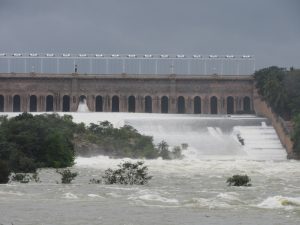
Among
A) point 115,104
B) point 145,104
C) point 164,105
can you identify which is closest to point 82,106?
point 115,104

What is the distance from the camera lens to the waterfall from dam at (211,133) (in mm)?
74312

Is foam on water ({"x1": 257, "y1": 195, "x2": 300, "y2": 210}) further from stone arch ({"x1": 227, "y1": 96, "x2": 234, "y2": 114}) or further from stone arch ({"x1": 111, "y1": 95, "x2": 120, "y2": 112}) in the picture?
stone arch ({"x1": 111, "y1": 95, "x2": 120, "y2": 112})

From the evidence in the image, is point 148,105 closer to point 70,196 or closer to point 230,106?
point 230,106

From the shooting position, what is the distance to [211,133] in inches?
3152

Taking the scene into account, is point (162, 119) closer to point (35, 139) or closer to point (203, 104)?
point (203, 104)

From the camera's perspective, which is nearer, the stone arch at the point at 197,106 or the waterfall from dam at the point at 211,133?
the waterfall from dam at the point at 211,133

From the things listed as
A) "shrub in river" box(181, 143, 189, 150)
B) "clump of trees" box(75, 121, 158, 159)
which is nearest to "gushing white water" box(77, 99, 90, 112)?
"clump of trees" box(75, 121, 158, 159)

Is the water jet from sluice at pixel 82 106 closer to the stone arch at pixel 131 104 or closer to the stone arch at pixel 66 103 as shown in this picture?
the stone arch at pixel 66 103

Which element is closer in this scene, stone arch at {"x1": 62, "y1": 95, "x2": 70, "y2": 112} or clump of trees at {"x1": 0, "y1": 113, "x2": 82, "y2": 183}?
clump of trees at {"x1": 0, "y1": 113, "x2": 82, "y2": 183}

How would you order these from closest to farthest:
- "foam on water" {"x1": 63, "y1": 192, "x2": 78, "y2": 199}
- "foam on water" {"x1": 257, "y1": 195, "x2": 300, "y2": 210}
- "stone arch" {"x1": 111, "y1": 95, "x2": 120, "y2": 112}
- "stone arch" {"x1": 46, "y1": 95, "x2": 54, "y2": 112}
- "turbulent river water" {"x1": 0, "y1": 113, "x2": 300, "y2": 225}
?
"turbulent river water" {"x1": 0, "y1": 113, "x2": 300, "y2": 225}, "foam on water" {"x1": 257, "y1": 195, "x2": 300, "y2": 210}, "foam on water" {"x1": 63, "y1": 192, "x2": 78, "y2": 199}, "stone arch" {"x1": 46, "y1": 95, "x2": 54, "y2": 112}, "stone arch" {"x1": 111, "y1": 95, "x2": 120, "y2": 112}

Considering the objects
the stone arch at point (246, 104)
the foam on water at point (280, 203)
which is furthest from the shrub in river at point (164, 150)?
the foam on water at point (280, 203)

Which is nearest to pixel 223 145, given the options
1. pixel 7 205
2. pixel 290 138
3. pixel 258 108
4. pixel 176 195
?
pixel 290 138

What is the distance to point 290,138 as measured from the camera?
72750mm

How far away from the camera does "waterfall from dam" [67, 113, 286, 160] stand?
74.3 m
